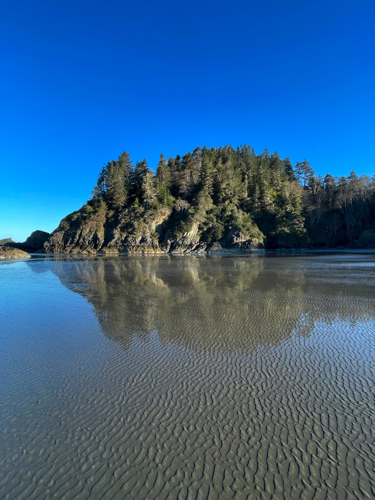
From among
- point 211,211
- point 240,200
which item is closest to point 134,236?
point 211,211

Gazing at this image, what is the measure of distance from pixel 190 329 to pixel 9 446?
663 centimetres

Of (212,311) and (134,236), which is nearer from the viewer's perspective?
(212,311)

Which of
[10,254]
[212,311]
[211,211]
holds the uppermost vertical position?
[211,211]

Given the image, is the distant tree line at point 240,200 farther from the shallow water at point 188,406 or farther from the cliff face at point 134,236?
the shallow water at point 188,406

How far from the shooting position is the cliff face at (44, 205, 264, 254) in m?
74.2

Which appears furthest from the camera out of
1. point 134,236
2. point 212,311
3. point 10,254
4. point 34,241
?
A: point 34,241

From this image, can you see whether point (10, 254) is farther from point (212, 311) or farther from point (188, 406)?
point (188, 406)

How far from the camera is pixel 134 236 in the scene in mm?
74750

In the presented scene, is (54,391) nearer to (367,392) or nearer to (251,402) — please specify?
(251,402)

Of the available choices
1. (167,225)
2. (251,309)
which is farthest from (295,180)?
(251,309)

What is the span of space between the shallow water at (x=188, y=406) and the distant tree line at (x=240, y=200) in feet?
215

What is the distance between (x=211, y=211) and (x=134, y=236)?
2506 cm

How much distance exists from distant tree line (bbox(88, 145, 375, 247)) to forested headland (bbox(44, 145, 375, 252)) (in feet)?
0.96

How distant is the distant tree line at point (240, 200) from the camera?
77.2 metres
